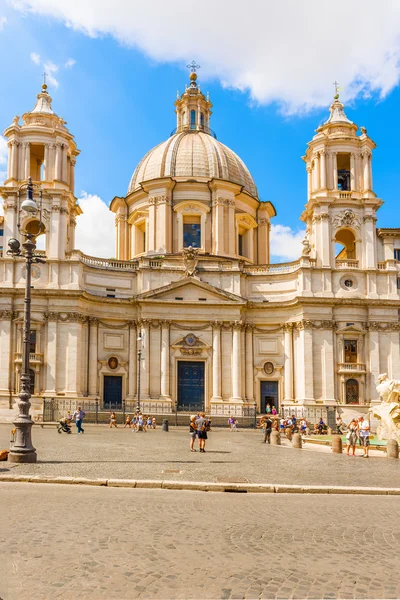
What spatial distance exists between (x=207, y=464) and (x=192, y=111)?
1927 inches

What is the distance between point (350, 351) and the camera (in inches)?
1823

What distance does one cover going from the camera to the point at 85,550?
780 cm

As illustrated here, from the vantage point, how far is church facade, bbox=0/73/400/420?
44.6 m

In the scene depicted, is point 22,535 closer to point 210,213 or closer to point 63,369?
point 63,369

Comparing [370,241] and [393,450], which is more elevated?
[370,241]

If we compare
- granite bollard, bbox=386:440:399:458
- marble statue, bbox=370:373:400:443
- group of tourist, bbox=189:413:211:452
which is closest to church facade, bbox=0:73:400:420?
marble statue, bbox=370:373:400:443

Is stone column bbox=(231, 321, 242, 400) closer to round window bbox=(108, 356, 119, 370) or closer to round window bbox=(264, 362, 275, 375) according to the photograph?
round window bbox=(264, 362, 275, 375)

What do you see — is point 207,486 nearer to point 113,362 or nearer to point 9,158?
point 113,362

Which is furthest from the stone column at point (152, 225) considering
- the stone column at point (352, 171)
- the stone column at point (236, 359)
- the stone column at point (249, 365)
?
the stone column at point (352, 171)

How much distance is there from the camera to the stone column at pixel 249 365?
1867 inches

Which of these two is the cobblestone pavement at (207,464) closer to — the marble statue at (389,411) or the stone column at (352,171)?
the marble statue at (389,411)

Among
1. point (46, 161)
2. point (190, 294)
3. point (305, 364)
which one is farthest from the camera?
point (190, 294)

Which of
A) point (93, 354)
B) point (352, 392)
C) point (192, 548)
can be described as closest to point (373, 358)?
point (352, 392)

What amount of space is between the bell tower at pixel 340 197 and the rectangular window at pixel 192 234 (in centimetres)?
934
